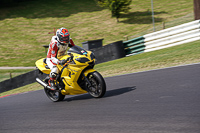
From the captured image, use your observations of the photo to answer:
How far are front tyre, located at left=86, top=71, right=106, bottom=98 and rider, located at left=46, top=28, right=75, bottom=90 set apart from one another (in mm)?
841

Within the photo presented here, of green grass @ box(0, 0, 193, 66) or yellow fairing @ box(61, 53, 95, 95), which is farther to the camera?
green grass @ box(0, 0, 193, 66)

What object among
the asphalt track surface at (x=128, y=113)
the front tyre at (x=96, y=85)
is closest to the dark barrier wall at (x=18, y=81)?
the asphalt track surface at (x=128, y=113)

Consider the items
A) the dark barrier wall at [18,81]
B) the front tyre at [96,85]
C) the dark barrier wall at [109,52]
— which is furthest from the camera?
the dark barrier wall at [109,52]

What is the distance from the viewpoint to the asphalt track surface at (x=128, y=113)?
4207 mm

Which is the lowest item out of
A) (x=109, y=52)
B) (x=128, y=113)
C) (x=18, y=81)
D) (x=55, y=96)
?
(x=18, y=81)

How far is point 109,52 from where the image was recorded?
17.7 metres

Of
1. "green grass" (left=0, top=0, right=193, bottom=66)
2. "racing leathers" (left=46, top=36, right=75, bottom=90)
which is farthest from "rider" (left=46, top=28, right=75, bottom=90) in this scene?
"green grass" (left=0, top=0, right=193, bottom=66)

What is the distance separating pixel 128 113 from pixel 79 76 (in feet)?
7.27

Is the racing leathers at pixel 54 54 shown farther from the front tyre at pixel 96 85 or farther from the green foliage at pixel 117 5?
the green foliage at pixel 117 5

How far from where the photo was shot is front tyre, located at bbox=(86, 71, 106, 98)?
6.49 metres

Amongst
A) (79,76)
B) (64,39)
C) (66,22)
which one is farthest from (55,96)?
(66,22)

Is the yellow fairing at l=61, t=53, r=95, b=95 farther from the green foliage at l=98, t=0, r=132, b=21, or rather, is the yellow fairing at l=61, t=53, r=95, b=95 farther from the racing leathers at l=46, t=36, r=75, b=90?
the green foliage at l=98, t=0, r=132, b=21

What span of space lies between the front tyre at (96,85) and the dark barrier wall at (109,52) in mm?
10515

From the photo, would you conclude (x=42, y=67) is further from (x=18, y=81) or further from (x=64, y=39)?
(x=18, y=81)
